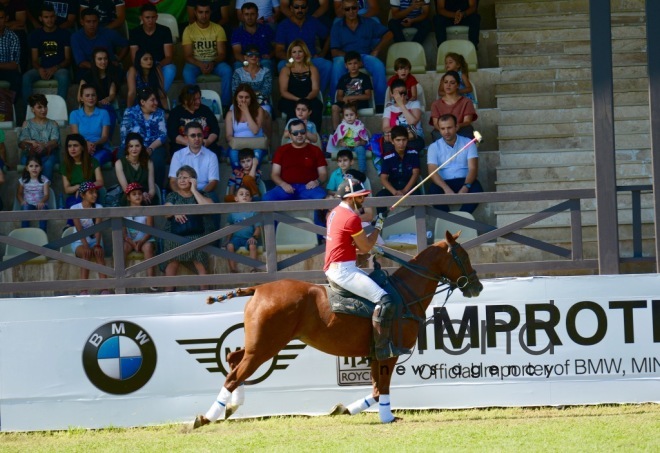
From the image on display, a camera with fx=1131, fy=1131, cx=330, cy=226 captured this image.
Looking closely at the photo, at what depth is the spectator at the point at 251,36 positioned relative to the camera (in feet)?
55.6

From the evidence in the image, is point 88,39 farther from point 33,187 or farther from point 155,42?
point 33,187

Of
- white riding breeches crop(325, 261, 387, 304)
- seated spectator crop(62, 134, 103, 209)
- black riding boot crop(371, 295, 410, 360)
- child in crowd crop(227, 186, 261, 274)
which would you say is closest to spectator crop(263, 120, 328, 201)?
child in crowd crop(227, 186, 261, 274)

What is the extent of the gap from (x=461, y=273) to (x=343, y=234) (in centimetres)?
129

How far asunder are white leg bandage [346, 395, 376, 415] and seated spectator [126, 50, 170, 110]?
6.75 meters

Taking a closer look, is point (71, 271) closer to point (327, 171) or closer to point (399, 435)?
point (327, 171)

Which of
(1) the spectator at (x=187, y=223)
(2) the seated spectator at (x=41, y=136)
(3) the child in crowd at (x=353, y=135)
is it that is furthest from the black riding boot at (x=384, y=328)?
(2) the seated spectator at (x=41, y=136)

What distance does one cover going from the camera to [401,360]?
1170 centimetres

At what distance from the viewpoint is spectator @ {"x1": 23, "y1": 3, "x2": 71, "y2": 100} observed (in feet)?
56.1

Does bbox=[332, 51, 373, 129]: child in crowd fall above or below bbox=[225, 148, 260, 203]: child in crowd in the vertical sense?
above

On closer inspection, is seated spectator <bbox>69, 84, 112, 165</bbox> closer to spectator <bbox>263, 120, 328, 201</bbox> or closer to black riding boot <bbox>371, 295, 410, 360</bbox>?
spectator <bbox>263, 120, 328, 201</bbox>

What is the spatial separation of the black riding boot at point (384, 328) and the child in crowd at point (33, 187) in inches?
251

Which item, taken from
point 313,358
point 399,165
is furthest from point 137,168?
point 313,358

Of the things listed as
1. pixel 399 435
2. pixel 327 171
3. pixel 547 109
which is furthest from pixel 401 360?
pixel 547 109

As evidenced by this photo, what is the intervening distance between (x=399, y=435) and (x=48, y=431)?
12.1 ft
